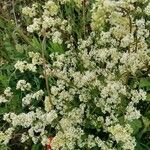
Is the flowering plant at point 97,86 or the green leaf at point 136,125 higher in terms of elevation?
the flowering plant at point 97,86

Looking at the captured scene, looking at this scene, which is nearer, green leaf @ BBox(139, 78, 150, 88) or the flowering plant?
the flowering plant

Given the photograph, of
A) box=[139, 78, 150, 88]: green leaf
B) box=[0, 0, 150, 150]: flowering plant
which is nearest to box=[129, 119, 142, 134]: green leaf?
box=[0, 0, 150, 150]: flowering plant

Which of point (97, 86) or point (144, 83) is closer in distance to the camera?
point (97, 86)

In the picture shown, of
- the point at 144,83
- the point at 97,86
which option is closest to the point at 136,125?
the point at 144,83

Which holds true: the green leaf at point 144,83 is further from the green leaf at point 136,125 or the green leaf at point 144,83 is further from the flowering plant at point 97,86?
the green leaf at point 136,125

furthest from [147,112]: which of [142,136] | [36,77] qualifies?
[36,77]

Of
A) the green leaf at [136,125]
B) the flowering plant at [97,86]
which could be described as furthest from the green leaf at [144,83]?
the green leaf at [136,125]

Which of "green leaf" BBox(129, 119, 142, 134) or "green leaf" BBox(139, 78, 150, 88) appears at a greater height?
"green leaf" BBox(139, 78, 150, 88)

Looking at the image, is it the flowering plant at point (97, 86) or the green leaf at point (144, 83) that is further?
the green leaf at point (144, 83)

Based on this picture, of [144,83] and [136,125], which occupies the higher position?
[144,83]

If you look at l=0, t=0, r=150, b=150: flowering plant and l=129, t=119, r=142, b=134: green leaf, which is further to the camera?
l=129, t=119, r=142, b=134: green leaf

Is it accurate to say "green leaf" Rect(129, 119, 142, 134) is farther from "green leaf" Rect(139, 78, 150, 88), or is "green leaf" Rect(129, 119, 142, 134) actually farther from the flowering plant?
"green leaf" Rect(139, 78, 150, 88)

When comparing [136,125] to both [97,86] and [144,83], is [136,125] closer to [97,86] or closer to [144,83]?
[144,83]
